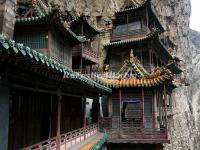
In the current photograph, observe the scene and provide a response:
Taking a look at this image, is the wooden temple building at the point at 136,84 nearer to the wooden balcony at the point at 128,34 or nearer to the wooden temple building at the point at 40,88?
the wooden balcony at the point at 128,34

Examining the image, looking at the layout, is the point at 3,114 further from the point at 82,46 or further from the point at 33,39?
the point at 82,46

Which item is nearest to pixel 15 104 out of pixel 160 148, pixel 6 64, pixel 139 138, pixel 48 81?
pixel 48 81

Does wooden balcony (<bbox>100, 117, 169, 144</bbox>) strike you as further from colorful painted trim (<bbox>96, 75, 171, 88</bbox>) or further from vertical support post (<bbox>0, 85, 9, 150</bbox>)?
vertical support post (<bbox>0, 85, 9, 150</bbox>)

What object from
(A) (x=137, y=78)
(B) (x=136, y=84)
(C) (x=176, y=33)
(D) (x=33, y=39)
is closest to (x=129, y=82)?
(B) (x=136, y=84)

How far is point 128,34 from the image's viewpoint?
72.7 feet

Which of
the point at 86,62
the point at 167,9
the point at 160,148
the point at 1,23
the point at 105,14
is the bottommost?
the point at 160,148

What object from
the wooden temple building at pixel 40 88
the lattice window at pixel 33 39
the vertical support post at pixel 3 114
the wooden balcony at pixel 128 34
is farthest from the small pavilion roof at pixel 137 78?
the vertical support post at pixel 3 114

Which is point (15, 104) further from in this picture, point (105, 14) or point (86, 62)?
point (105, 14)

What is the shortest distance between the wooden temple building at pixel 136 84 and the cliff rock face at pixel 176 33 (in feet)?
22.1

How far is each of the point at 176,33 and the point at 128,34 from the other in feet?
57.4

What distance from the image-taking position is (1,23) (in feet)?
23.7

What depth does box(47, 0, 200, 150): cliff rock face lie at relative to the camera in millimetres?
28750

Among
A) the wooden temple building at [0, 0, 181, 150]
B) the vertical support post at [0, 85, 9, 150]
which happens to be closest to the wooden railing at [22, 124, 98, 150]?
the wooden temple building at [0, 0, 181, 150]

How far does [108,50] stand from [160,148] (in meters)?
10.0
